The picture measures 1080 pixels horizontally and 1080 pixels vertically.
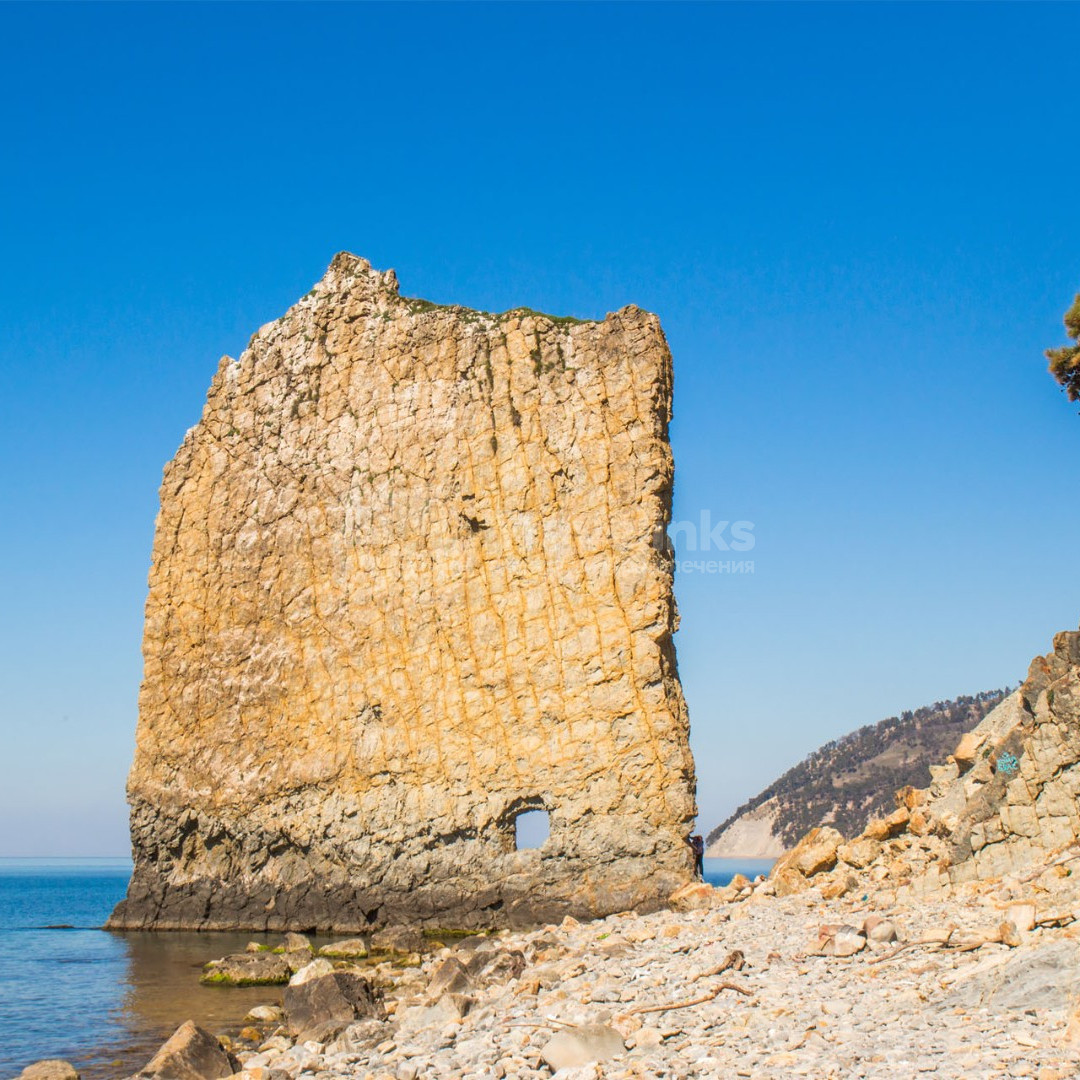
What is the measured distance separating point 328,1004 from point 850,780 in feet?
218

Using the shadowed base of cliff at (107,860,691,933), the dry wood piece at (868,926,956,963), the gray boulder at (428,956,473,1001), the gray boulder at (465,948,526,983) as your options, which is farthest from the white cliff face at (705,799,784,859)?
the dry wood piece at (868,926,956,963)

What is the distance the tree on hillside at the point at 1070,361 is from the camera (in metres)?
18.5

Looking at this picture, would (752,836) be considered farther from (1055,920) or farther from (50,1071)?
(50,1071)

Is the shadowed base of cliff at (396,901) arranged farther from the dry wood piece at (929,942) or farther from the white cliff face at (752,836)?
the white cliff face at (752,836)

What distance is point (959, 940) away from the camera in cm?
1137

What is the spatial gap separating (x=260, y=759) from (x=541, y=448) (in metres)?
12.0

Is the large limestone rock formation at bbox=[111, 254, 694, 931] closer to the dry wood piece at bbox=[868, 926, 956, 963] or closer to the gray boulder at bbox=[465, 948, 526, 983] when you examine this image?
the gray boulder at bbox=[465, 948, 526, 983]

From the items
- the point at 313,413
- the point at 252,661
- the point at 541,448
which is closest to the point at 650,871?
the point at 541,448

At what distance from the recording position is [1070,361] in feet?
60.6

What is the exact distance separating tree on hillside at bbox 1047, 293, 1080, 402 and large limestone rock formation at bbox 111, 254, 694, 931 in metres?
10.1

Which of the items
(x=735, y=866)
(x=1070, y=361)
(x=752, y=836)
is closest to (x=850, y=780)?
(x=752, y=836)

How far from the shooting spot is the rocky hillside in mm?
66875

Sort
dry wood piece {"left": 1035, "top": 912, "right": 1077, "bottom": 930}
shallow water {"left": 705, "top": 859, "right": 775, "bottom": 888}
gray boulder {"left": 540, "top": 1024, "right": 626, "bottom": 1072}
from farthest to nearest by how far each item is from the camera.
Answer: shallow water {"left": 705, "top": 859, "right": 775, "bottom": 888} < dry wood piece {"left": 1035, "top": 912, "right": 1077, "bottom": 930} < gray boulder {"left": 540, "top": 1024, "right": 626, "bottom": 1072}

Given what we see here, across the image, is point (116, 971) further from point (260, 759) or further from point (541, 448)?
point (541, 448)
